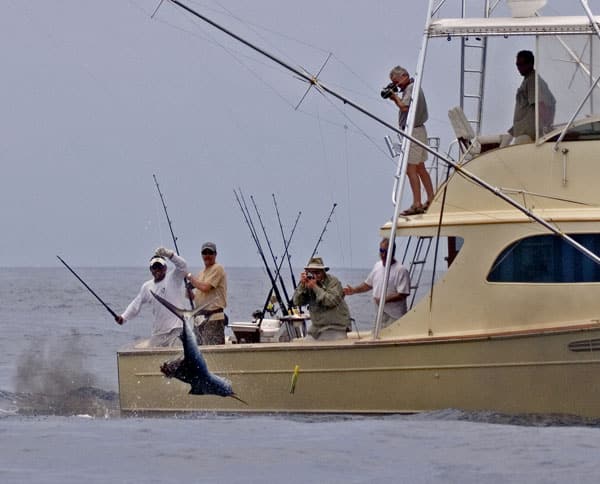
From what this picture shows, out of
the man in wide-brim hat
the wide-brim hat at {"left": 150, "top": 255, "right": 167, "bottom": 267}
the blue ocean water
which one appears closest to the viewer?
the blue ocean water

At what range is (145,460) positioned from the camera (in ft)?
38.2

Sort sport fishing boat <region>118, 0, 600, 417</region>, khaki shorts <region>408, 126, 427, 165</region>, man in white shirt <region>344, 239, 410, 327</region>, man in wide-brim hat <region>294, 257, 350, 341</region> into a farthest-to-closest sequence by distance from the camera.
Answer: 1. khaki shorts <region>408, 126, 427, 165</region>
2. man in white shirt <region>344, 239, 410, 327</region>
3. man in wide-brim hat <region>294, 257, 350, 341</region>
4. sport fishing boat <region>118, 0, 600, 417</region>

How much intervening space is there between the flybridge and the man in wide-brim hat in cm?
243

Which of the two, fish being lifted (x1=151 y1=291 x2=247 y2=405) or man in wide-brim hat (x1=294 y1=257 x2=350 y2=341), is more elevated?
man in wide-brim hat (x1=294 y1=257 x2=350 y2=341)

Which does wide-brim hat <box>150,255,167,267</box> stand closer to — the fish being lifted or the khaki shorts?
the fish being lifted

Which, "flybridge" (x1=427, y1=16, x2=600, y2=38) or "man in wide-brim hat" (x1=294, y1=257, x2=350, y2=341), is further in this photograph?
"man in wide-brim hat" (x1=294, y1=257, x2=350, y2=341)

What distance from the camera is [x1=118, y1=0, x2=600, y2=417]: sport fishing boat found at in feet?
46.3

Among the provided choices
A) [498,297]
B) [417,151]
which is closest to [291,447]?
[498,297]

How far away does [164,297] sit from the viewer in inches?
619

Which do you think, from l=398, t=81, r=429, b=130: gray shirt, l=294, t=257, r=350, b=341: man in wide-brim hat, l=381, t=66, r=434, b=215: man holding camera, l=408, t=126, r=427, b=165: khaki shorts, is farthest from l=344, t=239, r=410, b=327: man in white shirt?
l=398, t=81, r=429, b=130: gray shirt

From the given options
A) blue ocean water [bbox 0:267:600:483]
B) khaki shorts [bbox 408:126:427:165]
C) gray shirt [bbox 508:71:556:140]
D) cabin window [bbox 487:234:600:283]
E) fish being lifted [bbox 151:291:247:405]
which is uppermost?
gray shirt [bbox 508:71:556:140]

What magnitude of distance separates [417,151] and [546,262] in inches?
71.2

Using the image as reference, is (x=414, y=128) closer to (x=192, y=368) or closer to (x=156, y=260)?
(x=156, y=260)

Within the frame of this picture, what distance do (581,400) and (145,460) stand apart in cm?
417
